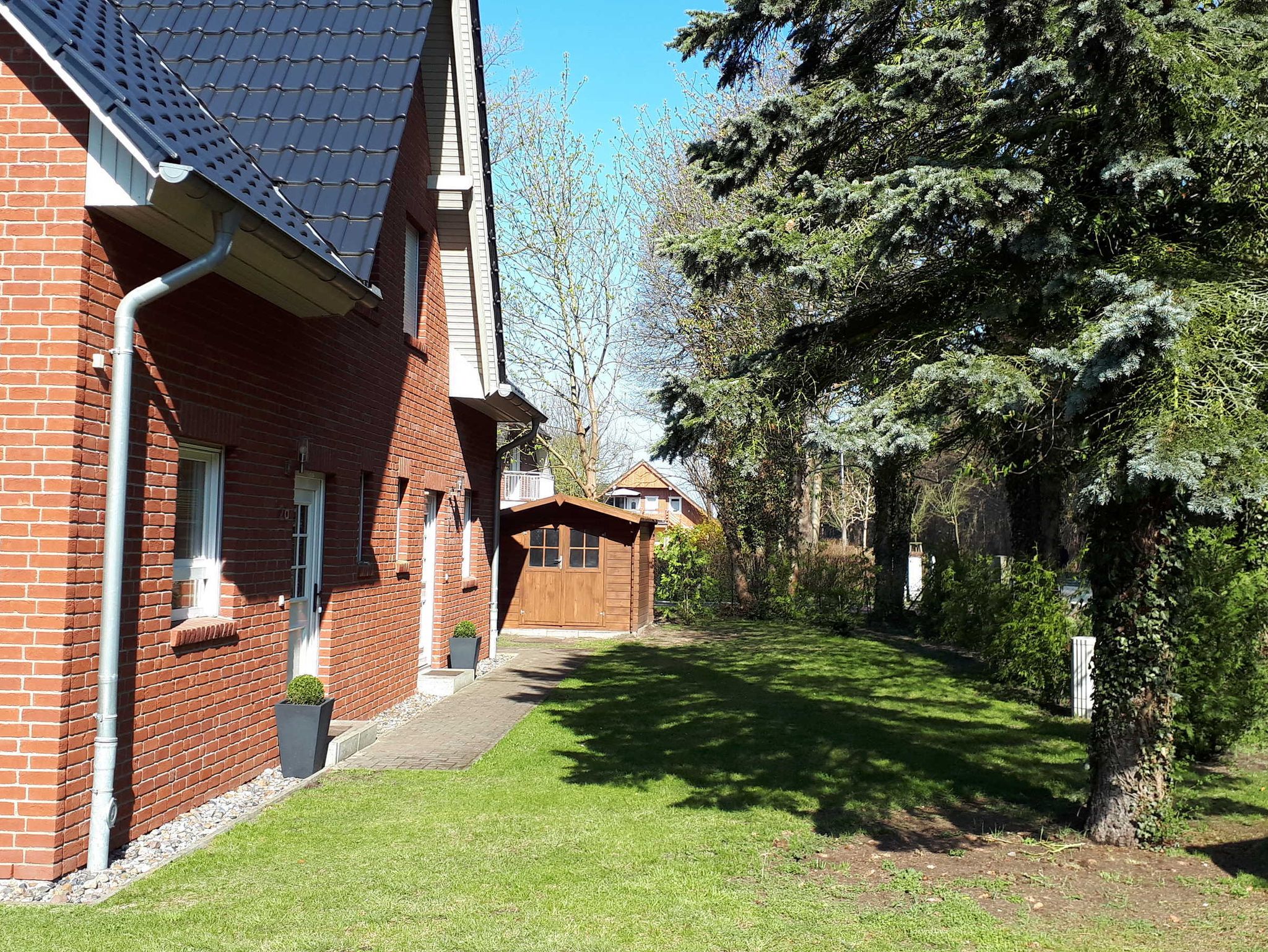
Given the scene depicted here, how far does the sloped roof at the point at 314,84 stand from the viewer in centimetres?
830

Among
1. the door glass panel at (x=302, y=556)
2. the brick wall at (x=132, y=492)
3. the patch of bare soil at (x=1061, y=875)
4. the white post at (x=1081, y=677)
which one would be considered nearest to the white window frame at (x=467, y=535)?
the brick wall at (x=132, y=492)

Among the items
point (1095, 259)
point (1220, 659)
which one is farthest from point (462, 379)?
point (1220, 659)

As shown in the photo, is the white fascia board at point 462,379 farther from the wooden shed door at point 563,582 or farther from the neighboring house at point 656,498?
the neighboring house at point 656,498

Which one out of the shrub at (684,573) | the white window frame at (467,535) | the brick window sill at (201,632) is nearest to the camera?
the brick window sill at (201,632)

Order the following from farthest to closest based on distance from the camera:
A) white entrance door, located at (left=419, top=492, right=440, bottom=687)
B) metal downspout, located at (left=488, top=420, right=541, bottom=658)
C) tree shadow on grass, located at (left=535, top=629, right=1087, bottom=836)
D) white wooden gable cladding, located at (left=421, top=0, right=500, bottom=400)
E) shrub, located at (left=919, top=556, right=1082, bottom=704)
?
1. metal downspout, located at (left=488, top=420, right=541, bottom=658)
2. white entrance door, located at (left=419, top=492, right=440, bottom=687)
3. shrub, located at (left=919, top=556, right=1082, bottom=704)
4. white wooden gable cladding, located at (left=421, top=0, right=500, bottom=400)
5. tree shadow on grass, located at (left=535, top=629, right=1087, bottom=836)

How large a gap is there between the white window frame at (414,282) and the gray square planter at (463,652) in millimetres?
4392

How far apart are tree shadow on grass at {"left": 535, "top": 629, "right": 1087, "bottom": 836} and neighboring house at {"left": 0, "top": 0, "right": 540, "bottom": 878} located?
9.86 ft

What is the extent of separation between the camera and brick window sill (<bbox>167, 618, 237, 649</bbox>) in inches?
260

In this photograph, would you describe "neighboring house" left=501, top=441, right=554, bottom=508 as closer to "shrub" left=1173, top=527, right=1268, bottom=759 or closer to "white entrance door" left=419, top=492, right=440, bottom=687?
"white entrance door" left=419, top=492, right=440, bottom=687

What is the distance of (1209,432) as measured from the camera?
496 centimetres

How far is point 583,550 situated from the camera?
21344mm

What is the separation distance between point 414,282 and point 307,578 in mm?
4462

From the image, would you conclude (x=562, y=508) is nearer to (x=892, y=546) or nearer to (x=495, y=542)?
(x=495, y=542)

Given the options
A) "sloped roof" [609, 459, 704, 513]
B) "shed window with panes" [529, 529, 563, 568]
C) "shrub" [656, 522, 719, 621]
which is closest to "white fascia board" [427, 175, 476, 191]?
"shed window with panes" [529, 529, 563, 568]
